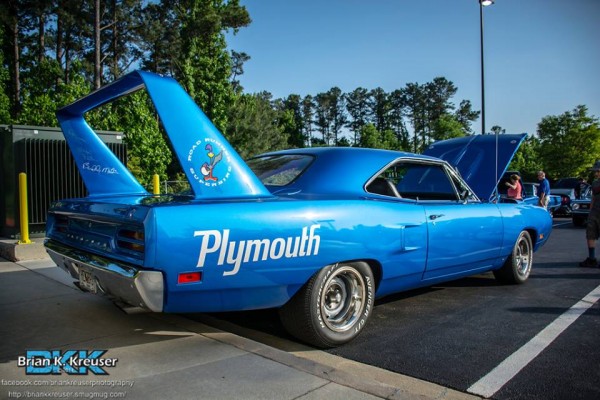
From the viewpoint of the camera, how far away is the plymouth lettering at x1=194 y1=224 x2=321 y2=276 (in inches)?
100

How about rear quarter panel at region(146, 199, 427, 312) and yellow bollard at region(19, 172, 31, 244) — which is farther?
yellow bollard at region(19, 172, 31, 244)

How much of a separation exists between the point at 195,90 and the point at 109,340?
24670 mm

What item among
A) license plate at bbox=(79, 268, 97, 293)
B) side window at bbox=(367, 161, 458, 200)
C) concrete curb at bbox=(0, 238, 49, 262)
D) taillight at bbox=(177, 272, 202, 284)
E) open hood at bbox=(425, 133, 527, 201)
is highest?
open hood at bbox=(425, 133, 527, 201)

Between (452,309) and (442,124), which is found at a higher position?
(442,124)

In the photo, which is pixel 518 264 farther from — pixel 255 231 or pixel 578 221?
pixel 578 221

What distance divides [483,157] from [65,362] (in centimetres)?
543

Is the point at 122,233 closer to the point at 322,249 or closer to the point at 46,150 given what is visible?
the point at 322,249

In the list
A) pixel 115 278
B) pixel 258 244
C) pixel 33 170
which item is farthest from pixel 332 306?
pixel 33 170

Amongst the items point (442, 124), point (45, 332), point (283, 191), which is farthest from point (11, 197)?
point (442, 124)

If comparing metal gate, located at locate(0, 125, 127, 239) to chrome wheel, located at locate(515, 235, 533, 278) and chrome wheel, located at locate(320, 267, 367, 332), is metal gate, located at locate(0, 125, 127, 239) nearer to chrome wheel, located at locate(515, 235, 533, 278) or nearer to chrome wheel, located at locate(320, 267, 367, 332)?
chrome wheel, located at locate(320, 267, 367, 332)

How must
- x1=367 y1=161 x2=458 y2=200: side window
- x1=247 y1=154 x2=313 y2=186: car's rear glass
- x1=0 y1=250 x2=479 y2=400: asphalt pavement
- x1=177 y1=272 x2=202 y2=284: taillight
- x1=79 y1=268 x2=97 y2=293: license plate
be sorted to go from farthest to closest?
x1=367 y1=161 x2=458 y2=200: side window < x1=247 y1=154 x2=313 y2=186: car's rear glass < x1=79 y1=268 x2=97 y2=293: license plate < x1=177 y1=272 x2=202 y2=284: taillight < x1=0 y1=250 x2=479 y2=400: asphalt pavement

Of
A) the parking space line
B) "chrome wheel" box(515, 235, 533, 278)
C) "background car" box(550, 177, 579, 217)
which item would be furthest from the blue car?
"background car" box(550, 177, 579, 217)

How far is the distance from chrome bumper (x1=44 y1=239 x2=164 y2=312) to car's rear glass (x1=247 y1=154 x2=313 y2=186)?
4.48 feet

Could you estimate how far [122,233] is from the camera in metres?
2.73
